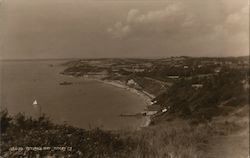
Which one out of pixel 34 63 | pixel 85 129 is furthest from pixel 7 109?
pixel 85 129

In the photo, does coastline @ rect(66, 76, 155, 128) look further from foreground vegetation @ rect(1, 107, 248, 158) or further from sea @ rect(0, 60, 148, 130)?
foreground vegetation @ rect(1, 107, 248, 158)

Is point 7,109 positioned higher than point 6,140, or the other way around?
point 7,109

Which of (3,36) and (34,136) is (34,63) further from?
(34,136)

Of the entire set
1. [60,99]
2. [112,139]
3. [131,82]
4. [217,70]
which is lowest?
[112,139]

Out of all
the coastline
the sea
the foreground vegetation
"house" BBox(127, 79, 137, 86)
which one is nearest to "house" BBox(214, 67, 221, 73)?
the foreground vegetation

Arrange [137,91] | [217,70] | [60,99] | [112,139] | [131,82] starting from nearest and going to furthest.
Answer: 1. [112,139]
2. [217,70]
3. [60,99]
4. [131,82]
5. [137,91]

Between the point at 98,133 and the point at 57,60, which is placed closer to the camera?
the point at 98,133

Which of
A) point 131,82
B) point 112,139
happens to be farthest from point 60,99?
point 131,82

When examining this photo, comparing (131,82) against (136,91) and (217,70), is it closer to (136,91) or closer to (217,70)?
(136,91)

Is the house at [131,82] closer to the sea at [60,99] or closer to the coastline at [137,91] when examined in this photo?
the coastline at [137,91]
